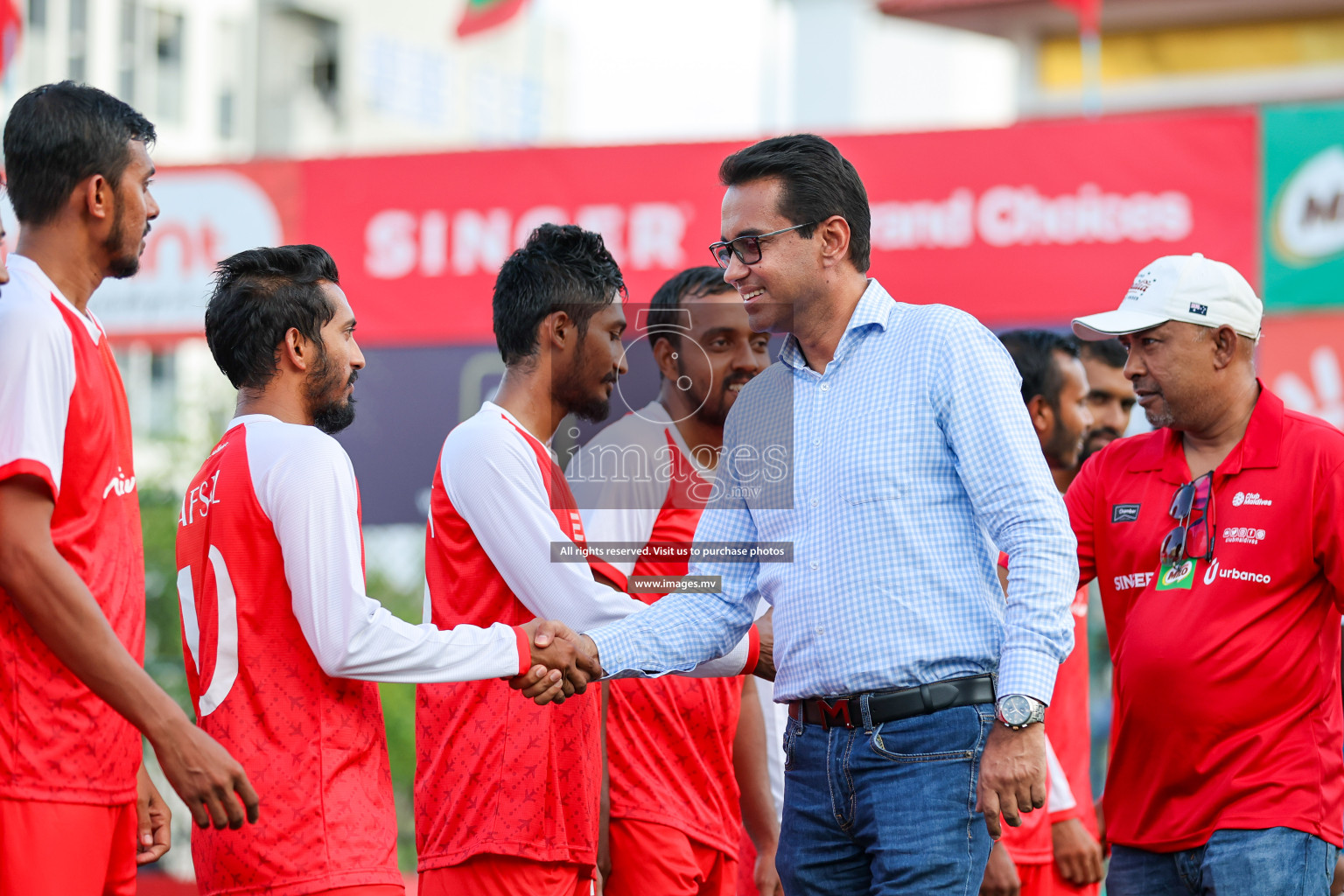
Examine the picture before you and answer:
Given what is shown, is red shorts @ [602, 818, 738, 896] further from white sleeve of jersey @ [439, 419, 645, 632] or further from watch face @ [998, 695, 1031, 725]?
watch face @ [998, 695, 1031, 725]

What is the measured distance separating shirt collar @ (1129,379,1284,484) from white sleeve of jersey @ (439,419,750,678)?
1374mm

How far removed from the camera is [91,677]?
2.61 meters

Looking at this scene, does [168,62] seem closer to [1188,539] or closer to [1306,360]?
[1306,360]

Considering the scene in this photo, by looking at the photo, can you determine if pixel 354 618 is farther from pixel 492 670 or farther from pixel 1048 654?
pixel 1048 654

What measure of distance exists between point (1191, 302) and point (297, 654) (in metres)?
2.21

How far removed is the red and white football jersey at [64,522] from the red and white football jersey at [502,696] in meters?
0.70

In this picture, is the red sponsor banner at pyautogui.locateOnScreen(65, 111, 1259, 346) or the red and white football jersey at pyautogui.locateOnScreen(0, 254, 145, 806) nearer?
the red and white football jersey at pyautogui.locateOnScreen(0, 254, 145, 806)

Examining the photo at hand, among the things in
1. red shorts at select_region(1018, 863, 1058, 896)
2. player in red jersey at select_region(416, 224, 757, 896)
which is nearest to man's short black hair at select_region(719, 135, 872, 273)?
player in red jersey at select_region(416, 224, 757, 896)

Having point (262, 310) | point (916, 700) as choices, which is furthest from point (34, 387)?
point (916, 700)

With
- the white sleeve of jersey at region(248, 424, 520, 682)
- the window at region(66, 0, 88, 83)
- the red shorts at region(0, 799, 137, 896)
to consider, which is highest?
the window at region(66, 0, 88, 83)

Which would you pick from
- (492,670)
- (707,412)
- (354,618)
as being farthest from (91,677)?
(707,412)

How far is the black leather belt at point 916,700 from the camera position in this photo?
287 cm

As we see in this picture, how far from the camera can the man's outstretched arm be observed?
8.55 feet

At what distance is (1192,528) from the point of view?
347 centimetres
